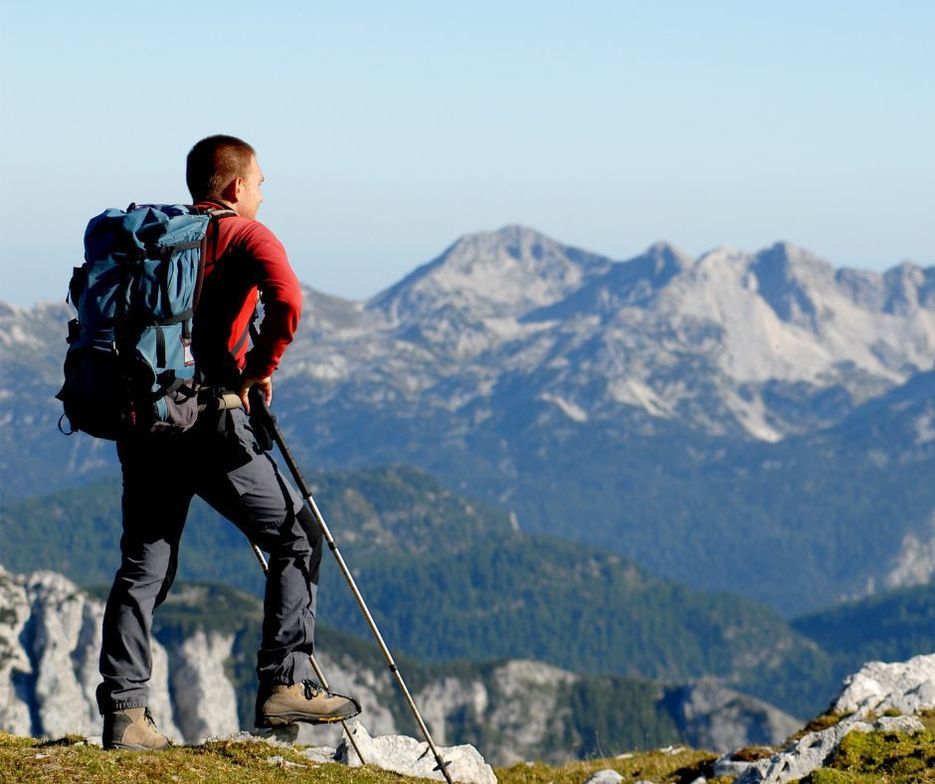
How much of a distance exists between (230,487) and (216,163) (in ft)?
11.8

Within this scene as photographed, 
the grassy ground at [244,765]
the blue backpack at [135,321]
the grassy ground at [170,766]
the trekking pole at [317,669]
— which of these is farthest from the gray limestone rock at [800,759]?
the blue backpack at [135,321]

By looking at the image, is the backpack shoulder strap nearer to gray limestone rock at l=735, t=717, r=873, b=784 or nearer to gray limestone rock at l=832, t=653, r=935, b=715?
gray limestone rock at l=735, t=717, r=873, b=784

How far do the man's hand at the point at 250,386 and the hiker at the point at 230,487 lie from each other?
0.05 ft

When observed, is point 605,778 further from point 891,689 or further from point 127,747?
point 127,747

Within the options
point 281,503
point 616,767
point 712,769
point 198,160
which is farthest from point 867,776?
point 198,160

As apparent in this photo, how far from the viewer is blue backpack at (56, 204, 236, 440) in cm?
1454

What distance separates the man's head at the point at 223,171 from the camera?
15.6 m

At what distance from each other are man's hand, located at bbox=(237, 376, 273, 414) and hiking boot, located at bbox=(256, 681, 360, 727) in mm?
3303

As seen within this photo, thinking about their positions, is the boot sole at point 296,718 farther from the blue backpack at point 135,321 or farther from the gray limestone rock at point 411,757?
the blue backpack at point 135,321

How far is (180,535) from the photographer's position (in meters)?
16.1

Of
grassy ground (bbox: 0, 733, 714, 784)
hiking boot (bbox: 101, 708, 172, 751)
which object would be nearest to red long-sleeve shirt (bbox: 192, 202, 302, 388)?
hiking boot (bbox: 101, 708, 172, 751)

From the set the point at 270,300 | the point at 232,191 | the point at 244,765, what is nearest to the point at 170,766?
the point at 244,765

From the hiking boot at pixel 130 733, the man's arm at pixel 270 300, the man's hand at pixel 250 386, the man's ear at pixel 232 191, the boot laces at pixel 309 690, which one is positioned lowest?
the hiking boot at pixel 130 733

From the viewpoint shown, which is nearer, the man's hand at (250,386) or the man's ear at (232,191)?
the man's hand at (250,386)
